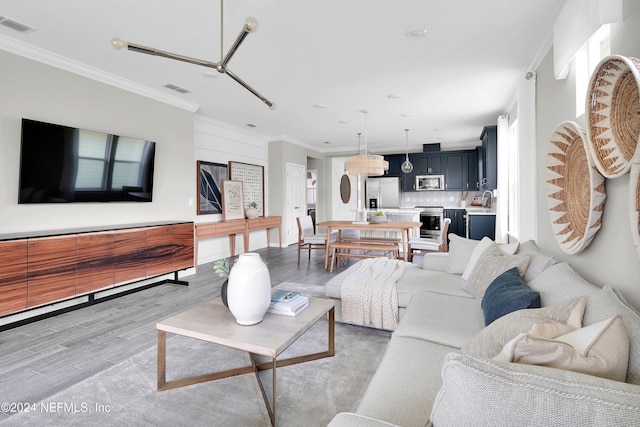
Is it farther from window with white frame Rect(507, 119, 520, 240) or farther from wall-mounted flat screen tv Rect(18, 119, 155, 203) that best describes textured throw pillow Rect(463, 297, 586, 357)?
wall-mounted flat screen tv Rect(18, 119, 155, 203)

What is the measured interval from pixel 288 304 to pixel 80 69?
11.6 ft

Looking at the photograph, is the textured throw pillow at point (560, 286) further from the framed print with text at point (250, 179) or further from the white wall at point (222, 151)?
the framed print with text at point (250, 179)

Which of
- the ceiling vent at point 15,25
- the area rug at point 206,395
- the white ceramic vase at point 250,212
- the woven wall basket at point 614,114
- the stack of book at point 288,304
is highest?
the ceiling vent at point 15,25

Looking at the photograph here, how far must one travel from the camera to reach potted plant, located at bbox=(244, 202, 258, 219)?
21.5ft

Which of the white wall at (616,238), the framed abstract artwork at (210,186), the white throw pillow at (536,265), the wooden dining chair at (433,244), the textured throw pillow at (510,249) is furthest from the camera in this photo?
the framed abstract artwork at (210,186)

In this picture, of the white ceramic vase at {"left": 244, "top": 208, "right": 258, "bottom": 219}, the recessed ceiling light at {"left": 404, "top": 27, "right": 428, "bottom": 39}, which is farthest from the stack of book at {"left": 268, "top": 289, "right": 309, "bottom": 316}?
the white ceramic vase at {"left": 244, "top": 208, "right": 258, "bottom": 219}

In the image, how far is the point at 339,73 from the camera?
3.84 meters

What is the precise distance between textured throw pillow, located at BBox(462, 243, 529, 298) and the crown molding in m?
4.34

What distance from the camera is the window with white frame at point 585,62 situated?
6.63 feet

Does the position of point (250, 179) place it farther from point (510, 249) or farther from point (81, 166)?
point (510, 249)

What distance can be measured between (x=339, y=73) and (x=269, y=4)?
4.87 feet

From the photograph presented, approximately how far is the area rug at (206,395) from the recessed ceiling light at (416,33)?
266cm

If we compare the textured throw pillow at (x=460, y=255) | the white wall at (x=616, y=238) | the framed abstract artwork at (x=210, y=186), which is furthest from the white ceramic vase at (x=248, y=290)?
the framed abstract artwork at (x=210, y=186)

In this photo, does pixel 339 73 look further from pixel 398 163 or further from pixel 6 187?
pixel 398 163
